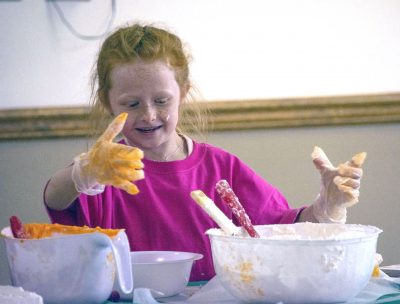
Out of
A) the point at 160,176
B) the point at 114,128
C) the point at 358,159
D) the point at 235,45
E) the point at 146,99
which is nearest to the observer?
the point at 114,128

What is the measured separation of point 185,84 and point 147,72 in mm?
169

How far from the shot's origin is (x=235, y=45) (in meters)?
1.79

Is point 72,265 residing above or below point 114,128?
below

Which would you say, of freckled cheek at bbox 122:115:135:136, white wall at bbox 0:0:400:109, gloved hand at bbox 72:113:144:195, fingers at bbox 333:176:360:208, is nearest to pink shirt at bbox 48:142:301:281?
freckled cheek at bbox 122:115:135:136

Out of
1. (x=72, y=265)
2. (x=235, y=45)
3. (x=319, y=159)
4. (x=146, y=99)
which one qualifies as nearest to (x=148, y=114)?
(x=146, y=99)

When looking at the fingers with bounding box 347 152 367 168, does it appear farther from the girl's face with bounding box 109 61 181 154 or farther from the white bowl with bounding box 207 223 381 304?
the girl's face with bounding box 109 61 181 154

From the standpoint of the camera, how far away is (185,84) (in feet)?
4.55

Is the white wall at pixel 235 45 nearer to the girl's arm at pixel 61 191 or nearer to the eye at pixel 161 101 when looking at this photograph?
the eye at pixel 161 101

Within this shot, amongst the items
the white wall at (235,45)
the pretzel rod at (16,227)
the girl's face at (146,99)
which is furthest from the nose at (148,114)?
the white wall at (235,45)

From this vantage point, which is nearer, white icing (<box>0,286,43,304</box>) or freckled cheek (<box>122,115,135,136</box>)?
white icing (<box>0,286,43,304</box>)

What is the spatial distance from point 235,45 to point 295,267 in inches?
42.9

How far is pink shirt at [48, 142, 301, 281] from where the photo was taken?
49.8 inches

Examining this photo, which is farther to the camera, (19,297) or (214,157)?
(214,157)

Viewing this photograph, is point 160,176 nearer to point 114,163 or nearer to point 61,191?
point 61,191
